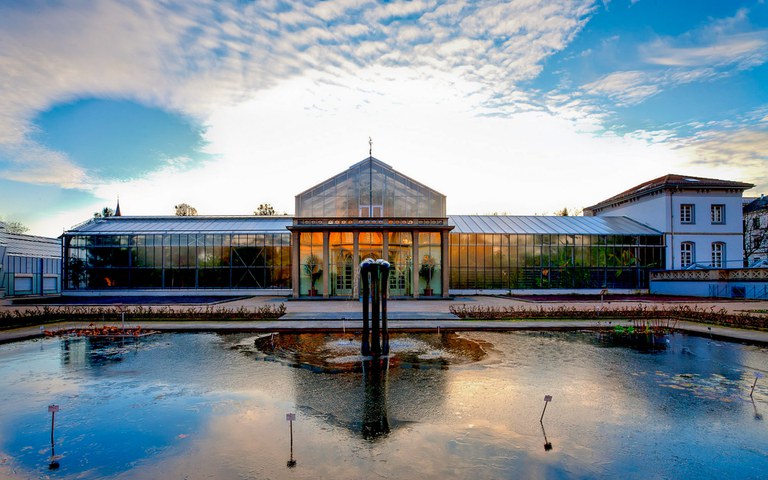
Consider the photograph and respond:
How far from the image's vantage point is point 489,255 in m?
48.7

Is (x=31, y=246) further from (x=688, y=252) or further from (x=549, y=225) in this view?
(x=688, y=252)

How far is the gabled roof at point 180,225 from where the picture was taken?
49062mm

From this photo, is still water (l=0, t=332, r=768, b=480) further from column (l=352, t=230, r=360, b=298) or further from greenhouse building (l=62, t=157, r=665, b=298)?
greenhouse building (l=62, t=157, r=665, b=298)

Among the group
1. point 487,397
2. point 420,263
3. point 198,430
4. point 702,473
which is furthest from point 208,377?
point 420,263

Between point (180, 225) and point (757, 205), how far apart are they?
317ft

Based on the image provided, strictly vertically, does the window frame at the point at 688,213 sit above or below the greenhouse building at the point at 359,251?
above

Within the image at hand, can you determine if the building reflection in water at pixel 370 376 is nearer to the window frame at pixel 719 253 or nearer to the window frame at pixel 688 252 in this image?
the window frame at pixel 688 252

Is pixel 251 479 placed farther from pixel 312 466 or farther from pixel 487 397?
pixel 487 397

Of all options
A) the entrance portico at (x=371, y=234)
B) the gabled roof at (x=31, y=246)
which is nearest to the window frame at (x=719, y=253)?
the entrance portico at (x=371, y=234)

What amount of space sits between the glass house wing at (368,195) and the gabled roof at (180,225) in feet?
28.3

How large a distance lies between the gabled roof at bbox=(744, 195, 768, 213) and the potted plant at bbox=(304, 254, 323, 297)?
266 ft

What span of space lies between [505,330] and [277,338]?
34.9 ft

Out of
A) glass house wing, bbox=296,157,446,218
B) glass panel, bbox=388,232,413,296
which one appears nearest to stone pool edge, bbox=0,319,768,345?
glass panel, bbox=388,232,413,296

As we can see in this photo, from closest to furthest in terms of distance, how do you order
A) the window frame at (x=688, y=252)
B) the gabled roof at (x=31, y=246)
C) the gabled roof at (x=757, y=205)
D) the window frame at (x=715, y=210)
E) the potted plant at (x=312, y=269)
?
the potted plant at (x=312, y=269) → the window frame at (x=688, y=252) → the gabled roof at (x=31, y=246) → the window frame at (x=715, y=210) → the gabled roof at (x=757, y=205)
